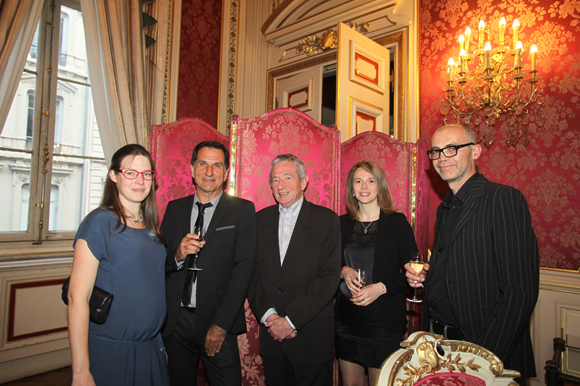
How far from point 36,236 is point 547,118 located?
4.59 m

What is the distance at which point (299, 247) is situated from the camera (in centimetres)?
191

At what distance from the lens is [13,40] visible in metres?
2.77

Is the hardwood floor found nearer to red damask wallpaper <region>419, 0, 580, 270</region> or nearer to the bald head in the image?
the bald head

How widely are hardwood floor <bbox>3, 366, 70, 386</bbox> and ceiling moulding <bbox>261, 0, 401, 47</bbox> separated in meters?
4.42

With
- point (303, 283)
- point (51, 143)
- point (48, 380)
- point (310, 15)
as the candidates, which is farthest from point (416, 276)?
point (310, 15)

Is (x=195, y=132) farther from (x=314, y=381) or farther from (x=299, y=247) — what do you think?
(x=314, y=381)

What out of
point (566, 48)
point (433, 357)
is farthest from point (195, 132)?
point (566, 48)

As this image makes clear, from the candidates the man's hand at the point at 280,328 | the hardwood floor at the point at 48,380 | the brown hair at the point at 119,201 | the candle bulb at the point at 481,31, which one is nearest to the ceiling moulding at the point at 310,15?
the candle bulb at the point at 481,31

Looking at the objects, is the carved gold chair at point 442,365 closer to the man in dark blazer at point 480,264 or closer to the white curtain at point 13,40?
the man in dark blazer at point 480,264

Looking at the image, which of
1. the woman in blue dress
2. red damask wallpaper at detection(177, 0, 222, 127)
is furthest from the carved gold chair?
red damask wallpaper at detection(177, 0, 222, 127)

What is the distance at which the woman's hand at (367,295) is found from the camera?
6.16ft

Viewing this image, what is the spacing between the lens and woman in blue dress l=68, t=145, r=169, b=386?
50.6 inches

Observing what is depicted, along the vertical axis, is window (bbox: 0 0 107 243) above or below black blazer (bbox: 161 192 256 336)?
above

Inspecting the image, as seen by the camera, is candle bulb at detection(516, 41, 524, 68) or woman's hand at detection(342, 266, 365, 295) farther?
candle bulb at detection(516, 41, 524, 68)
